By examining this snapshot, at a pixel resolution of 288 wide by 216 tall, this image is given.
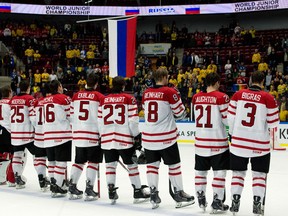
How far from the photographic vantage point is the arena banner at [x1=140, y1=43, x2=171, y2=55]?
28.7m

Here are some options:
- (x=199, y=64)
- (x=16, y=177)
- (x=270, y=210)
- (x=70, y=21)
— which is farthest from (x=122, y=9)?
(x=270, y=210)

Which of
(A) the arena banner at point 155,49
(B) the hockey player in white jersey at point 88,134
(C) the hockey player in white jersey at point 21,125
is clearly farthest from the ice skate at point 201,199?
(A) the arena banner at point 155,49

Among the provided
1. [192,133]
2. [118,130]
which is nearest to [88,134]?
[118,130]

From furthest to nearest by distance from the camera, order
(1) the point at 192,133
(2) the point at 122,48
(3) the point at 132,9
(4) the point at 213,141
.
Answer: (3) the point at 132,9 → (1) the point at 192,133 → (2) the point at 122,48 → (4) the point at 213,141

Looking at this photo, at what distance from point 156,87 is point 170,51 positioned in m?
19.9

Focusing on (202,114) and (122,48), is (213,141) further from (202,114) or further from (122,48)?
(122,48)

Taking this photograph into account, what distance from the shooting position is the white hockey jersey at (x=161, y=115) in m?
7.14

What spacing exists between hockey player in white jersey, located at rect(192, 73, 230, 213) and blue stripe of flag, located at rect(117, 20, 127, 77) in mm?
3930

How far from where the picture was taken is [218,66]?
81.8 ft

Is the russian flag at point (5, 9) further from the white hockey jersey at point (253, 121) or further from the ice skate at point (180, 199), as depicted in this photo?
the white hockey jersey at point (253, 121)

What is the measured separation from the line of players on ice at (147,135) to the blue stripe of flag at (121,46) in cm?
232

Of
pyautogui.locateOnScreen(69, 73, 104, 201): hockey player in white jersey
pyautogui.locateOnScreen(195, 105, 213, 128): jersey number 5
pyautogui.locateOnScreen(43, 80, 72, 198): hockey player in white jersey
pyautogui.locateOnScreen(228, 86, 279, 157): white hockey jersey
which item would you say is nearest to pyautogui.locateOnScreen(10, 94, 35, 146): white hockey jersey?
pyautogui.locateOnScreen(43, 80, 72, 198): hockey player in white jersey

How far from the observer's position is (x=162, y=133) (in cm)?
717

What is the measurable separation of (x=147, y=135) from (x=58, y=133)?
153cm
